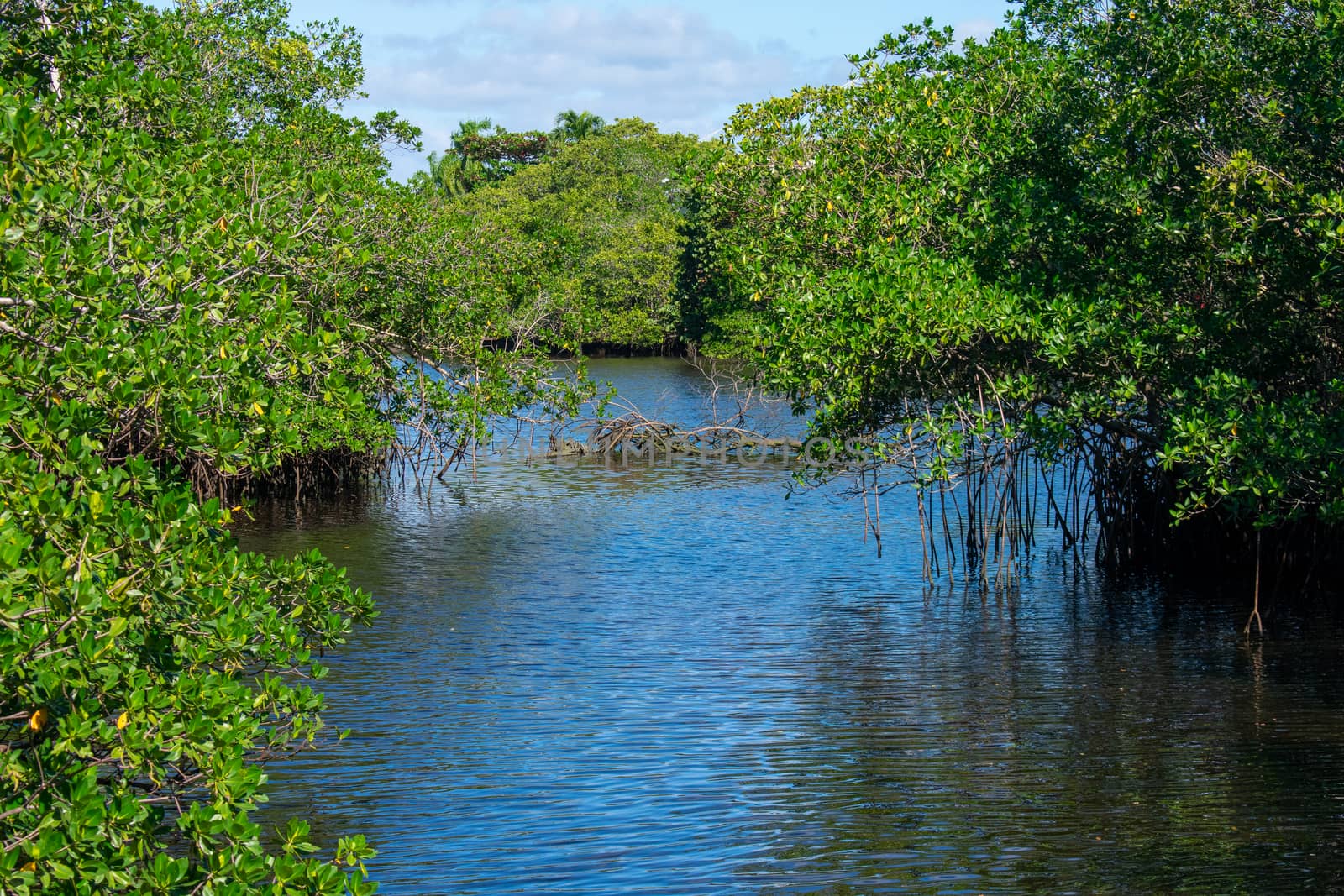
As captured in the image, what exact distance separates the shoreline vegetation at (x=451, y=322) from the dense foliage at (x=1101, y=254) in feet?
0.16

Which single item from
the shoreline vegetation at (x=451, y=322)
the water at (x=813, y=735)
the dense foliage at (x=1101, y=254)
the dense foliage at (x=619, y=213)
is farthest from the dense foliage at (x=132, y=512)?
the dense foliage at (x=619, y=213)

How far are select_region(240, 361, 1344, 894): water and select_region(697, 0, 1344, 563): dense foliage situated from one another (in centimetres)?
190

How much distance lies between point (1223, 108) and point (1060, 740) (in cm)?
651

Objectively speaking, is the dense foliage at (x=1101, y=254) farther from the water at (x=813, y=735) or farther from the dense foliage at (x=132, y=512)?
the dense foliage at (x=132, y=512)

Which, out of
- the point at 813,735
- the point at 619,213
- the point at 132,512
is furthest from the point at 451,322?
the point at 619,213

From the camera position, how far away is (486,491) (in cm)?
2675

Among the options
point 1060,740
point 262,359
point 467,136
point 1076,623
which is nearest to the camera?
point 262,359

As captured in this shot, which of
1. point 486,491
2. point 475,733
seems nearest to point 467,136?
point 486,491

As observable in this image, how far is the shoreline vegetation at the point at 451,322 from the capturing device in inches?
222

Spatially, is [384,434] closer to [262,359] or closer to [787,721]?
[787,721]

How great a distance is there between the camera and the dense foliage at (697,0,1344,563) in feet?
39.0

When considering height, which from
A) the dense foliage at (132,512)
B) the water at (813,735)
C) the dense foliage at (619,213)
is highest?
the dense foliage at (619,213)

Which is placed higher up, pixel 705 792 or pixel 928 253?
pixel 928 253

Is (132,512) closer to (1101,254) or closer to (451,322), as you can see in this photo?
(1101,254)
